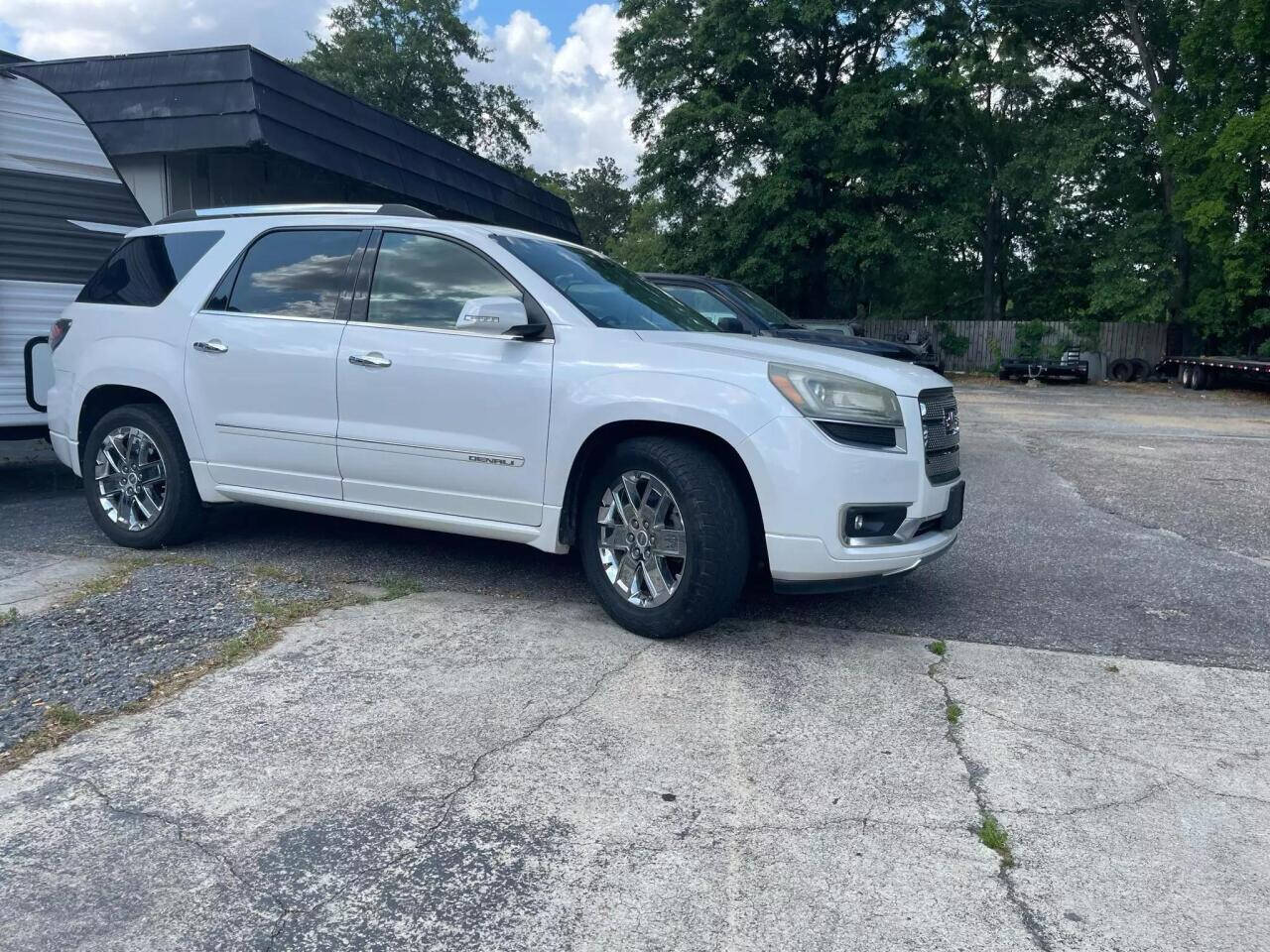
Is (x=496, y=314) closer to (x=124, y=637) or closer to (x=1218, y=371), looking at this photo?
(x=124, y=637)

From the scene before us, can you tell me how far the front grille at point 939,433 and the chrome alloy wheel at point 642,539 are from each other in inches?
45.0

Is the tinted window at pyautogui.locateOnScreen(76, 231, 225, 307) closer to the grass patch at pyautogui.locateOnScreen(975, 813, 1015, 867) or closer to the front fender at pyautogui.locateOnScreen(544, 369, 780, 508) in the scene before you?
the front fender at pyautogui.locateOnScreen(544, 369, 780, 508)

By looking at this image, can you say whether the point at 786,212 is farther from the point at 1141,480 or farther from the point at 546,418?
the point at 546,418

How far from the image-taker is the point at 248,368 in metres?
5.27

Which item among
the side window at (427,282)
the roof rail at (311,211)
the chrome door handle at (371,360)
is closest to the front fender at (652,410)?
the side window at (427,282)

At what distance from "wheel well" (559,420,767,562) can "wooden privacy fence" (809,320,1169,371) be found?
25406 mm

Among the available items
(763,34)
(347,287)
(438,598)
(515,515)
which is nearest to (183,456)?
(347,287)

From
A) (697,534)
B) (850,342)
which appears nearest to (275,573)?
(697,534)

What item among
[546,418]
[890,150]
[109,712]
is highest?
[890,150]

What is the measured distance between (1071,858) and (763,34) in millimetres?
29813

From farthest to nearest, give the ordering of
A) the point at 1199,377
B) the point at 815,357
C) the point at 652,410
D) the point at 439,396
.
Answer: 1. the point at 1199,377
2. the point at 439,396
3. the point at 815,357
4. the point at 652,410

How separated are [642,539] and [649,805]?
157 cm

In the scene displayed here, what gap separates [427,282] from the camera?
16.3 ft

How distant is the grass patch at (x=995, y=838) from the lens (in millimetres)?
2682
